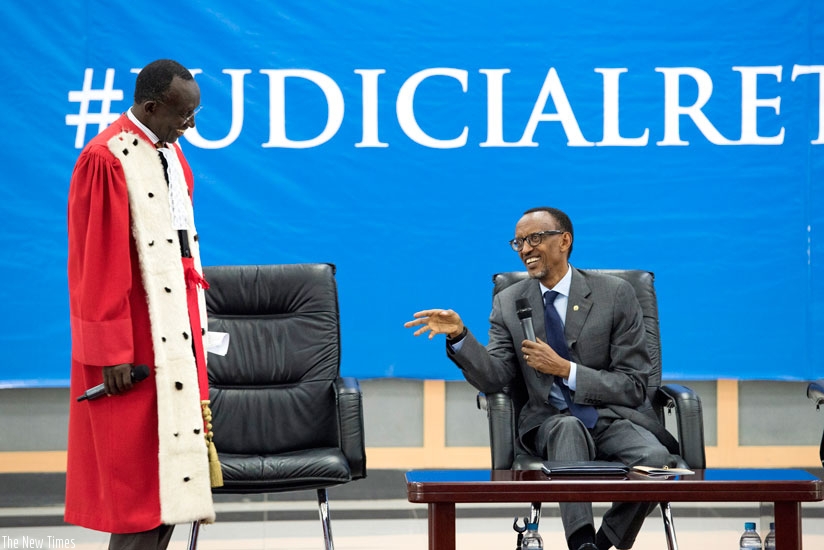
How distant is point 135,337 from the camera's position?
8.08 ft

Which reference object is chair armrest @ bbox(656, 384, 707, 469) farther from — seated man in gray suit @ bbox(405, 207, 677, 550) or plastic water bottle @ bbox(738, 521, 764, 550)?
plastic water bottle @ bbox(738, 521, 764, 550)

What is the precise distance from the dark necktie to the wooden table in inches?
27.6

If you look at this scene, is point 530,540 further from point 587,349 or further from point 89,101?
point 89,101

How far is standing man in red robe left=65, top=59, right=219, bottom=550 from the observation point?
2381 millimetres

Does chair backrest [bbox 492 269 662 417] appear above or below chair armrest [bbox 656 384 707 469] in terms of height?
above

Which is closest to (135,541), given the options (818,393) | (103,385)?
(103,385)

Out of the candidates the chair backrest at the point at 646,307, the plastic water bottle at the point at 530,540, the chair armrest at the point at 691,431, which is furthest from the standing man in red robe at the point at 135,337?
the chair armrest at the point at 691,431

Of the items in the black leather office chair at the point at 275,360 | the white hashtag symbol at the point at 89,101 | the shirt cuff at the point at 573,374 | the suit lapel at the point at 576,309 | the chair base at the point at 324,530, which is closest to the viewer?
the chair base at the point at 324,530

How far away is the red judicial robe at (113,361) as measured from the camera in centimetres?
238

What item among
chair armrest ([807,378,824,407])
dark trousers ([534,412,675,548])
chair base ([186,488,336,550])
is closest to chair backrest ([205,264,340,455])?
chair base ([186,488,336,550])

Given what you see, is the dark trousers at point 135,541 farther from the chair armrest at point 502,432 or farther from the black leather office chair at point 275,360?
the chair armrest at point 502,432

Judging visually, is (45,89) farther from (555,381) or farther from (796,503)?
(796,503)

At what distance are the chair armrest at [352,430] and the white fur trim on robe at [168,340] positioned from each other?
78 cm

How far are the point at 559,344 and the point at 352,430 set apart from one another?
0.73 m
